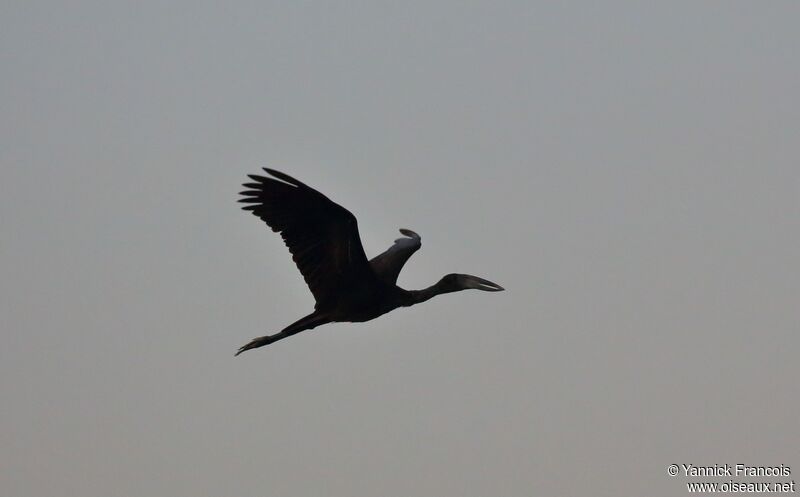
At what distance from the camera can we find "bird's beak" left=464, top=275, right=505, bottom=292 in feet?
77.2

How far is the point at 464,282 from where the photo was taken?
23688 millimetres

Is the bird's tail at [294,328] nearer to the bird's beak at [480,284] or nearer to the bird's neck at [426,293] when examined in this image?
the bird's neck at [426,293]

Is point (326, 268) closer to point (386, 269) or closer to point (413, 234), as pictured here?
point (386, 269)

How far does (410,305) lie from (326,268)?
120 centimetres

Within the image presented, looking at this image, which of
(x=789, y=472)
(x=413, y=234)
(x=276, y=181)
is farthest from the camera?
(x=413, y=234)

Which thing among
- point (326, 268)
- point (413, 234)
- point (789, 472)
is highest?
point (413, 234)

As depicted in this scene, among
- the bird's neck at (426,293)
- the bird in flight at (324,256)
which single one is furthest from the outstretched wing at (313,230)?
the bird's neck at (426,293)

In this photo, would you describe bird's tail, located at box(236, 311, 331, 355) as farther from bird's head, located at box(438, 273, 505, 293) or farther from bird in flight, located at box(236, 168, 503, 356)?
bird's head, located at box(438, 273, 505, 293)

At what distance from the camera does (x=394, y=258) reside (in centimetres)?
2456

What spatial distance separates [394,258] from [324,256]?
1960mm

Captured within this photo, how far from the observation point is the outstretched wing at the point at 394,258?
24172 mm

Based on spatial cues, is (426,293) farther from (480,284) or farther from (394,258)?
(394,258)

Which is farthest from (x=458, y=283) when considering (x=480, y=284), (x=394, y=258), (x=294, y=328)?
(x=294, y=328)

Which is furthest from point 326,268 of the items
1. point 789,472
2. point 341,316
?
point 789,472
